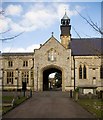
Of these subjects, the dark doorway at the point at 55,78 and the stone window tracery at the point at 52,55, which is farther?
the dark doorway at the point at 55,78

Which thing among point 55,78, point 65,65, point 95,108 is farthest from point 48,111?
point 55,78

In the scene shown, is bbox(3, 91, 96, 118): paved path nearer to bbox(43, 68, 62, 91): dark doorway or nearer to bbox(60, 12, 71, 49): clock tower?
bbox(43, 68, 62, 91): dark doorway

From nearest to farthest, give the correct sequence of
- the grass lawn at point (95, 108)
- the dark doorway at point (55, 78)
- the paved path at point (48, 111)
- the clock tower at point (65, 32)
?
the paved path at point (48, 111)
the grass lawn at point (95, 108)
the dark doorway at point (55, 78)
the clock tower at point (65, 32)

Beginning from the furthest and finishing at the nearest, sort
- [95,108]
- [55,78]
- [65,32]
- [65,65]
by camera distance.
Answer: [55,78]
[65,32]
[65,65]
[95,108]

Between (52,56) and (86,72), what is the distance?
7.72 m

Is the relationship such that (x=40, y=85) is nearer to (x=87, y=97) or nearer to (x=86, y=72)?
(x=86, y=72)

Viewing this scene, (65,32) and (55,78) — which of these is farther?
(55,78)

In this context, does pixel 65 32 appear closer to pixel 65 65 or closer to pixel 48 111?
pixel 65 65

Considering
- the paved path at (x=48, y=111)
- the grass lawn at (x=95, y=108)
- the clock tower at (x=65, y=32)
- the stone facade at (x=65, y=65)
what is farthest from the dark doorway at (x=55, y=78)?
the paved path at (x=48, y=111)

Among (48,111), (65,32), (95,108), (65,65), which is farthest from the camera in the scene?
(65,32)

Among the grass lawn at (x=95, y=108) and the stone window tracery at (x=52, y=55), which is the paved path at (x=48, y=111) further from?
the stone window tracery at (x=52, y=55)

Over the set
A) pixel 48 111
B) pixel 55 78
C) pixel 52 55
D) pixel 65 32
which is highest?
pixel 65 32

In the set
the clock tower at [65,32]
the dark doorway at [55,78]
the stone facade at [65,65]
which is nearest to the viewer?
the stone facade at [65,65]

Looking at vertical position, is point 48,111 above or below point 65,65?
below
